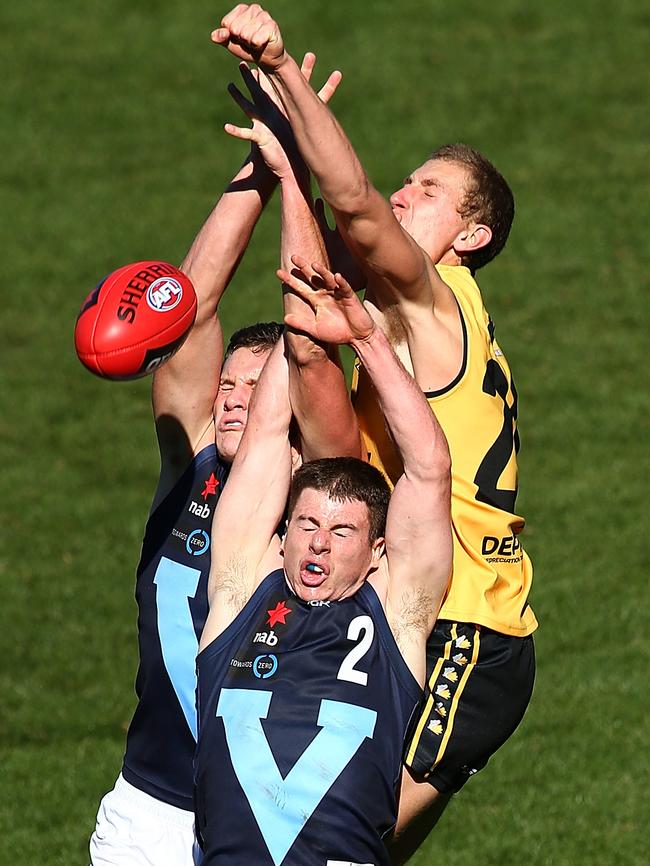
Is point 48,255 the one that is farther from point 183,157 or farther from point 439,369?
point 439,369

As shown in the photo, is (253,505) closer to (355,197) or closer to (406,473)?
(406,473)

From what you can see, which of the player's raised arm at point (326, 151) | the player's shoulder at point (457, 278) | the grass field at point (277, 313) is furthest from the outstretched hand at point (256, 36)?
the grass field at point (277, 313)

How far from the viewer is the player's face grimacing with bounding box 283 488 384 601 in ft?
16.6

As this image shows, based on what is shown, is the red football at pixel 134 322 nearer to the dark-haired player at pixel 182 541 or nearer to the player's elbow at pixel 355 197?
the dark-haired player at pixel 182 541

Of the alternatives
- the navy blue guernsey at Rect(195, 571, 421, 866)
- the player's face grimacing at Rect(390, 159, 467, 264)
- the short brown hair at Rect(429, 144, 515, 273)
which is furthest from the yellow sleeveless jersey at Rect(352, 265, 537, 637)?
the navy blue guernsey at Rect(195, 571, 421, 866)

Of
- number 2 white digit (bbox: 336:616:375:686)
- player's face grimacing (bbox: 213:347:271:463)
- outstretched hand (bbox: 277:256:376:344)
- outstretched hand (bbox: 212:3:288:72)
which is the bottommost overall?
number 2 white digit (bbox: 336:616:375:686)

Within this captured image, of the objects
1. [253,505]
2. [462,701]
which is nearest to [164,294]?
[253,505]

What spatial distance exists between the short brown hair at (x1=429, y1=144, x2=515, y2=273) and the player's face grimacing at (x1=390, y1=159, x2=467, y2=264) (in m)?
0.03

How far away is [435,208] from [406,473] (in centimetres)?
111

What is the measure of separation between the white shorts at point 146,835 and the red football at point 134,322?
1636 mm

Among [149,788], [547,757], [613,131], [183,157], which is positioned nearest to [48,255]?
[183,157]

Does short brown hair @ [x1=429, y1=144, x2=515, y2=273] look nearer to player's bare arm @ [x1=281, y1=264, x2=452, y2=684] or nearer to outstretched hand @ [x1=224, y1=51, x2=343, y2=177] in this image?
outstretched hand @ [x1=224, y1=51, x2=343, y2=177]

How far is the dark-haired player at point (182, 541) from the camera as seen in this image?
5.61 metres

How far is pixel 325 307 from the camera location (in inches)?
200
